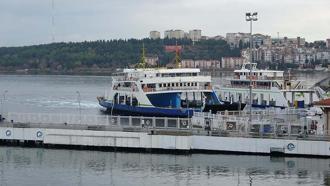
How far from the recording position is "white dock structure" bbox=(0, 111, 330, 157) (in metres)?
38.3

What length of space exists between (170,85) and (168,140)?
24731mm

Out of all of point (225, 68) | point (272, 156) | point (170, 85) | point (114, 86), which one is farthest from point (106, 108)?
point (225, 68)

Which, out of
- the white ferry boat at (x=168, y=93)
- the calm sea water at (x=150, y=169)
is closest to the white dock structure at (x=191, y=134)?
the calm sea water at (x=150, y=169)

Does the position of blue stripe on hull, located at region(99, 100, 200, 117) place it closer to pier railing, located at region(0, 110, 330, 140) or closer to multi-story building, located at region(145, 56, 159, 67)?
multi-story building, located at region(145, 56, 159, 67)

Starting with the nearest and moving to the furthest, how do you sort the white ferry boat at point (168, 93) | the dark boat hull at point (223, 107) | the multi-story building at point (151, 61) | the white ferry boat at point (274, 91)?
the dark boat hull at point (223, 107) < the white ferry boat at point (168, 93) < the white ferry boat at point (274, 91) < the multi-story building at point (151, 61)

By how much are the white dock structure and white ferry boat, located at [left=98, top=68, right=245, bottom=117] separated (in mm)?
18741

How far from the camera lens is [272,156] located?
3841 cm

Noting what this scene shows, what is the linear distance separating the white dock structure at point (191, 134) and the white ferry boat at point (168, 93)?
18.7 m

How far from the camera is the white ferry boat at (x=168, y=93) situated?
63.0 m

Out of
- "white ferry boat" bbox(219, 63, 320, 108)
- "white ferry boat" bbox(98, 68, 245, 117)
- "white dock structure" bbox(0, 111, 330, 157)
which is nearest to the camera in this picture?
"white dock structure" bbox(0, 111, 330, 157)

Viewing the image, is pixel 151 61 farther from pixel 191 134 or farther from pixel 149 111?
pixel 191 134

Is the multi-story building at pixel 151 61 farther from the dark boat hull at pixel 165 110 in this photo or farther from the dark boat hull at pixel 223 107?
the dark boat hull at pixel 223 107

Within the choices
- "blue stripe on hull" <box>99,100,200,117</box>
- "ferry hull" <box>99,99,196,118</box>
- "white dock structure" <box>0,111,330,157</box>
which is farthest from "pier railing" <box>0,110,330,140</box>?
"blue stripe on hull" <box>99,100,200,117</box>

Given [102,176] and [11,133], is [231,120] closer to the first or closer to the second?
[102,176]
